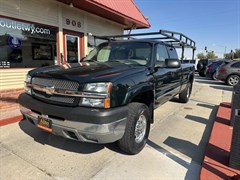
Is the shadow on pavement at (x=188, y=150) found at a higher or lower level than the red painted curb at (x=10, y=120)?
lower

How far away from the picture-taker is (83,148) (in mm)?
3529

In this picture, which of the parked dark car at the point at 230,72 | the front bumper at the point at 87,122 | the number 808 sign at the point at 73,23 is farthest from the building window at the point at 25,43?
the parked dark car at the point at 230,72

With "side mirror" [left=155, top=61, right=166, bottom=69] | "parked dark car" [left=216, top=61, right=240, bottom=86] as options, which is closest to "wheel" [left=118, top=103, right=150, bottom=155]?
"side mirror" [left=155, top=61, right=166, bottom=69]

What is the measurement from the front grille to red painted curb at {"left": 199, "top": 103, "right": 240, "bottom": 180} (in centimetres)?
197

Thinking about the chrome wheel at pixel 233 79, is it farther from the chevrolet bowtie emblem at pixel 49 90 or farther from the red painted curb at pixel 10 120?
the chevrolet bowtie emblem at pixel 49 90

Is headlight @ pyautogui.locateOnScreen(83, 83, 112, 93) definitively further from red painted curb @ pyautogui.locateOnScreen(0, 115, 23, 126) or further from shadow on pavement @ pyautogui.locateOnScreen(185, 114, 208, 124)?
shadow on pavement @ pyautogui.locateOnScreen(185, 114, 208, 124)

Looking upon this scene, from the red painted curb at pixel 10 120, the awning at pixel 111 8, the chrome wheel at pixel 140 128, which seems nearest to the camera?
the chrome wheel at pixel 140 128

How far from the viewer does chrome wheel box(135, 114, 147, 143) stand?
3338mm

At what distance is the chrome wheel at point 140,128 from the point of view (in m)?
3.34

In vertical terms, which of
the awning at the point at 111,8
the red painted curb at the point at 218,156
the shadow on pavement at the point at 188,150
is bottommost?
the shadow on pavement at the point at 188,150

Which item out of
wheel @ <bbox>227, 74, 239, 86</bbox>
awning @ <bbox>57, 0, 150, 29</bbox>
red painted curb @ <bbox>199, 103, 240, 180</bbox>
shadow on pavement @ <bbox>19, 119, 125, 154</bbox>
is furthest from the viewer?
wheel @ <bbox>227, 74, 239, 86</bbox>

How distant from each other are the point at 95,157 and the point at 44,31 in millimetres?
5283

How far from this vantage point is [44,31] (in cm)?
696

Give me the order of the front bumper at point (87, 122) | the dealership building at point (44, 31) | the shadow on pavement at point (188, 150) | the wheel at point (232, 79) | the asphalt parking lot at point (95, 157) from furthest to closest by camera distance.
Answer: the wheel at point (232, 79)
the dealership building at point (44, 31)
the shadow on pavement at point (188, 150)
the asphalt parking lot at point (95, 157)
the front bumper at point (87, 122)
